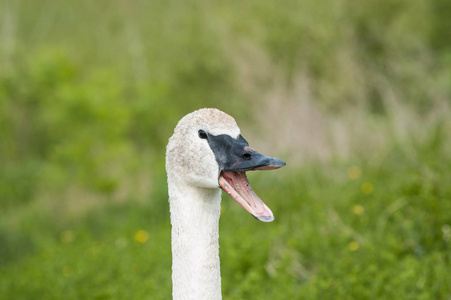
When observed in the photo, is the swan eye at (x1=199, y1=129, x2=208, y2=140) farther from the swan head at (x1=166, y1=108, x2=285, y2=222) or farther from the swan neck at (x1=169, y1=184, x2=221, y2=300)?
the swan neck at (x1=169, y1=184, x2=221, y2=300)

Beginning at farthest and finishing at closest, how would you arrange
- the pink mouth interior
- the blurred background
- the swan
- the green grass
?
1. the blurred background
2. the green grass
3. the swan
4. the pink mouth interior

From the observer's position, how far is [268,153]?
7727 mm

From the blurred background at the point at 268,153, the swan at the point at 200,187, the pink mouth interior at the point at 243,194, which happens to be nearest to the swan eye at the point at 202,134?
the swan at the point at 200,187

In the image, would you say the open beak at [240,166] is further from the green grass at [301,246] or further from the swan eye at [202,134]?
the green grass at [301,246]

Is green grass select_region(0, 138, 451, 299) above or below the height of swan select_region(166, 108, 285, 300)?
below

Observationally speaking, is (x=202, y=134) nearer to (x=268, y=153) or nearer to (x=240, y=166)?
(x=240, y=166)

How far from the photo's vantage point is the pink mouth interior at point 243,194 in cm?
188

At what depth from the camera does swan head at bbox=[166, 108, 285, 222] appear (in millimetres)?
1955

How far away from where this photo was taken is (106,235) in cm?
673

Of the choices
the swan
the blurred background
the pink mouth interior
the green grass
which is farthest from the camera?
the blurred background

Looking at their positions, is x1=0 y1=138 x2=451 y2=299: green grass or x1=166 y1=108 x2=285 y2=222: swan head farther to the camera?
x1=0 y1=138 x2=451 y2=299: green grass

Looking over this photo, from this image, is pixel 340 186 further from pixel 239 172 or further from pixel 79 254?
pixel 239 172

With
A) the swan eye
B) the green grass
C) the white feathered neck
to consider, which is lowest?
the green grass

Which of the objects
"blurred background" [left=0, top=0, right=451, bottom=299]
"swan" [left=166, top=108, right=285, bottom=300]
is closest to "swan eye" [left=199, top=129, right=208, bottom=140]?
"swan" [left=166, top=108, right=285, bottom=300]
